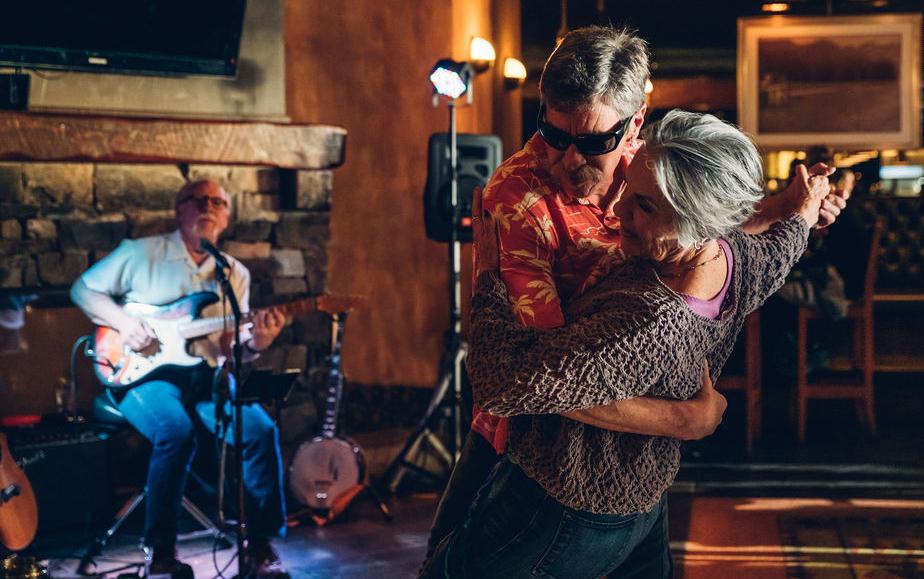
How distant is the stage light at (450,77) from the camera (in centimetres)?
456

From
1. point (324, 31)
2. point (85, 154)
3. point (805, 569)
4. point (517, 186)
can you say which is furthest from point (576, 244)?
point (324, 31)

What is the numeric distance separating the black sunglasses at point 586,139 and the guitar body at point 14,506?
276 cm

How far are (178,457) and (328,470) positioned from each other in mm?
793

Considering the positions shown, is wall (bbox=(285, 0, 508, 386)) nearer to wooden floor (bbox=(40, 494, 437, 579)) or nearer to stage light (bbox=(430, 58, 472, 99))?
stage light (bbox=(430, 58, 472, 99))

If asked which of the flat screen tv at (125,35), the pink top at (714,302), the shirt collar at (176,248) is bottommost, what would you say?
the pink top at (714,302)

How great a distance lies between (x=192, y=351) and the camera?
418 cm

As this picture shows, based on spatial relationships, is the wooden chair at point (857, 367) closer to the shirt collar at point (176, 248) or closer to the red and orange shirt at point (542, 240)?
the shirt collar at point (176, 248)

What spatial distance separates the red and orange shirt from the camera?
1514 millimetres

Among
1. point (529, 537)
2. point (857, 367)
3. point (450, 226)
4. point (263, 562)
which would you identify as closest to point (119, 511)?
point (263, 562)

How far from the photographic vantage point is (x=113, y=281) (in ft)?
13.6

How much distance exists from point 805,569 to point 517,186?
2.67 m

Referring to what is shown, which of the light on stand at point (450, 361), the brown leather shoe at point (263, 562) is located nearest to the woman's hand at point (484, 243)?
the brown leather shoe at point (263, 562)

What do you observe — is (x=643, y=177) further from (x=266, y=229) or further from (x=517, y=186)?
(x=266, y=229)

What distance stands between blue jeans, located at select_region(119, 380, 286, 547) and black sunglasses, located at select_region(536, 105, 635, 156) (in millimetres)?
2684
